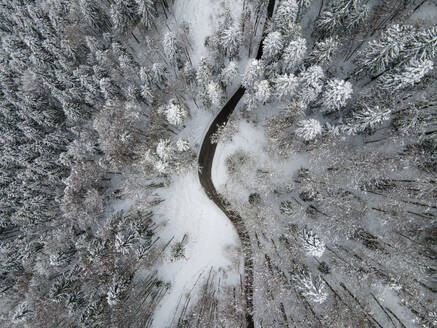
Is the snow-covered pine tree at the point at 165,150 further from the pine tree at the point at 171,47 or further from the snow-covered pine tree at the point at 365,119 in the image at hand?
the snow-covered pine tree at the point at 365,119

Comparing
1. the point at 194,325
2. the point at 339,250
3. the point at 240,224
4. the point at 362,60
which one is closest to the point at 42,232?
the point at 194,325

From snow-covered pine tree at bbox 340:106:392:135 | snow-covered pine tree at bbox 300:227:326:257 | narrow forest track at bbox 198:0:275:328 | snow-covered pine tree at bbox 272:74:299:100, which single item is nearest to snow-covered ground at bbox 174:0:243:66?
narrow forest track at bbox 198:0:275:328

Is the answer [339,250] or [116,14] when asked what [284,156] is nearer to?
[339,250]

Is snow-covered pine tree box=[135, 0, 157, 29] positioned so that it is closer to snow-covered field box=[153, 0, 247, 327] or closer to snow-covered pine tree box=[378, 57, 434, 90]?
snow-covered field box=[153, 0, 247, 327]

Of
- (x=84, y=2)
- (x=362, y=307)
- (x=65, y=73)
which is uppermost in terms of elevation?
(x=84, y=2)

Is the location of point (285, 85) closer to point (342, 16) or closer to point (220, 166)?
point (342, 16)

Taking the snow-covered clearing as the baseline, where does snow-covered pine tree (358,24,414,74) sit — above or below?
above

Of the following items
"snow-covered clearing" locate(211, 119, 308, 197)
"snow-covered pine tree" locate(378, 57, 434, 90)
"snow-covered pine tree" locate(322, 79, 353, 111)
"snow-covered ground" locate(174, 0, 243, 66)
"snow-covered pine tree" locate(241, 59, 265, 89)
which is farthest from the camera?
"snow-covered ground" locate(174, 0, 243, 66)
